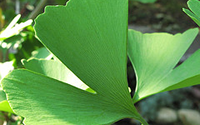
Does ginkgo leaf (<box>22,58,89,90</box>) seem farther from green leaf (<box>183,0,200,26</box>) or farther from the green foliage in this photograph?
green leaf (<box>183,0,200,26</box>)

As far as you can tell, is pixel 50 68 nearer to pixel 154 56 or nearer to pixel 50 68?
pixel 50 68

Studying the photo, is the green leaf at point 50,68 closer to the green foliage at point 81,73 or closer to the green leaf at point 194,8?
the green foliage at point 81,73

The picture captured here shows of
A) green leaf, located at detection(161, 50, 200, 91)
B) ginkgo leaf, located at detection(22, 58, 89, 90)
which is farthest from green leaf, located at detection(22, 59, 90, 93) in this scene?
green leaf, located at detection(161, 50, 200, 91)

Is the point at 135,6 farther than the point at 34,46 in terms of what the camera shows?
Yes

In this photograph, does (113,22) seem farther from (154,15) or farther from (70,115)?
(154,15)

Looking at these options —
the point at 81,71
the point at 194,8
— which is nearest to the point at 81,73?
the point at 81,71

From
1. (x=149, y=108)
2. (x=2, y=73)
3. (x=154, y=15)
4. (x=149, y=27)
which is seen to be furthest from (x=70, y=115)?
(x=154, y=15)
